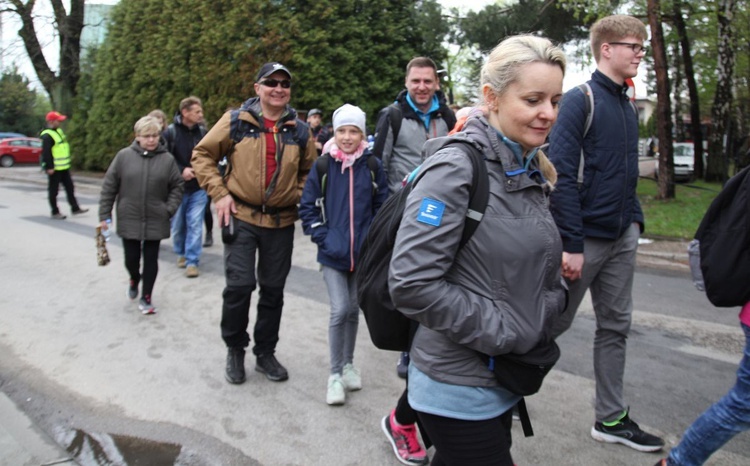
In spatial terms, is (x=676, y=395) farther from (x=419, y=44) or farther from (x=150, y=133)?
(x=419, y=44)

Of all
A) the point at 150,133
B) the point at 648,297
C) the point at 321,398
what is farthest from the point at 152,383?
the point at 648,297

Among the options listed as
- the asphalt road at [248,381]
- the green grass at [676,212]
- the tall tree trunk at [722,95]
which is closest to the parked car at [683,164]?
the tall tree trunk at [722,95]

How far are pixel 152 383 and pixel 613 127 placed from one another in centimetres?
330

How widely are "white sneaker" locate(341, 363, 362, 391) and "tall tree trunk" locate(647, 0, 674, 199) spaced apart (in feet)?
34.6

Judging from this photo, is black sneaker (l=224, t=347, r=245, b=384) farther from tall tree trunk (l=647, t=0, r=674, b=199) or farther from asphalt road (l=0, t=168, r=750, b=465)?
tall tree trunk (l=647, t=0, r=674, b=199)

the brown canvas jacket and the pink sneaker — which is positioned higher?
the brown canvas jacket

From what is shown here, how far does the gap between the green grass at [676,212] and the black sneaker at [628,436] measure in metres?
7.60

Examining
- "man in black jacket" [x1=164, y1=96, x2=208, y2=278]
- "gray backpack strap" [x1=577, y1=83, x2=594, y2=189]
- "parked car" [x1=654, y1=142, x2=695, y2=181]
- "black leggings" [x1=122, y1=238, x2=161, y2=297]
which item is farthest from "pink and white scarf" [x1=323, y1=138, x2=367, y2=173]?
"parked car" [x1=654, y1=142, x2=695, y2=181]

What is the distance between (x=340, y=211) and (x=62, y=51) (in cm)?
2448

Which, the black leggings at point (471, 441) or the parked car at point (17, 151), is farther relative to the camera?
the parked car at point (17, 151)

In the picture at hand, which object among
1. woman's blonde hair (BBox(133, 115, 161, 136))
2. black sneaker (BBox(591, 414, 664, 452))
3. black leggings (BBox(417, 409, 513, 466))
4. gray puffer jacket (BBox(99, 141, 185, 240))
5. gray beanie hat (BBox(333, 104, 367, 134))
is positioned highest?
gray beanie hat (BBox(333, 104, 367, 134))

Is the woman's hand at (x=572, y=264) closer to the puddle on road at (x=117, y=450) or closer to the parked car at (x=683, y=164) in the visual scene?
the puddle on road at (x=117, y=450)

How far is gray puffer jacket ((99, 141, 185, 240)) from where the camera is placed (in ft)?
19.2

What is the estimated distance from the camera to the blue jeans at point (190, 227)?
7.57 m
